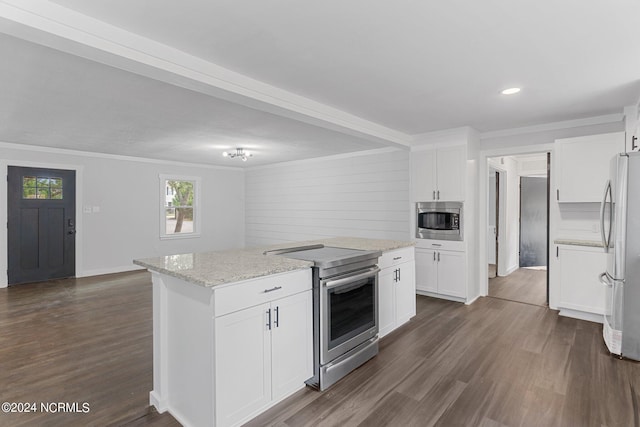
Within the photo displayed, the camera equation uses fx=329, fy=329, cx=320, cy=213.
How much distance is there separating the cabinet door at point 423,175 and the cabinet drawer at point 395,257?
4.57 feet

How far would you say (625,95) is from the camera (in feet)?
11.0

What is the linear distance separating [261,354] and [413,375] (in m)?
1.33

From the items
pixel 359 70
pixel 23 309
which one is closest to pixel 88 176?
pixel 23 309

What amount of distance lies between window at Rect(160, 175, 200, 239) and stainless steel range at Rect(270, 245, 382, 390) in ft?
18.1

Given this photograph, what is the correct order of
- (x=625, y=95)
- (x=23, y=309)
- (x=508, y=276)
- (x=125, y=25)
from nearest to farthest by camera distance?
(x=125, y=25)
(x=625, y=95)
(x=23, y=309)
(x=508, y=276)

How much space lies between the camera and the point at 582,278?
389 centimetres

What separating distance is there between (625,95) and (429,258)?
2.86m

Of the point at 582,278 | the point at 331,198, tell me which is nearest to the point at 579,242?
the point at 582,278

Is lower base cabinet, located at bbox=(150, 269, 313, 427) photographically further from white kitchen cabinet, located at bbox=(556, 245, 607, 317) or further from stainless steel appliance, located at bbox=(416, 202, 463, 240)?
white kitchen cabinet, located at bbox=(556, 245, 607, 317)

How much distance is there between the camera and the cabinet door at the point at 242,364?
1.89 m

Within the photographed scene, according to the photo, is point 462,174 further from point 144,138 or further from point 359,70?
point 144,138

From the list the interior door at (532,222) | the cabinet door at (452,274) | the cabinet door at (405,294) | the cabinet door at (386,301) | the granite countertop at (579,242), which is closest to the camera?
the cabinet door at (386,301)

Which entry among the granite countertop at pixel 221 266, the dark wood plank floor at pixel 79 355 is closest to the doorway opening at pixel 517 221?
the granite countertop at pixel 221 266

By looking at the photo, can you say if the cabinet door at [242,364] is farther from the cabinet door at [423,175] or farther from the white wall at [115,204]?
the white wall at [115,204]
